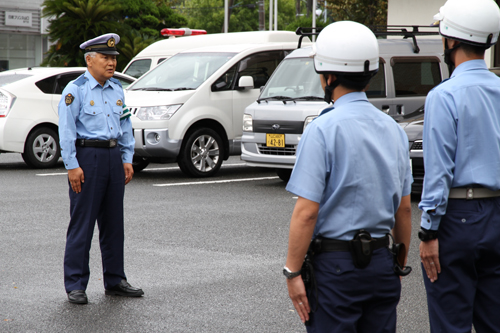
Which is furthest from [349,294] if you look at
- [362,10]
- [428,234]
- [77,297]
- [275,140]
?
[362,10]

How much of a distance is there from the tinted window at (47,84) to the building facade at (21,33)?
2043 cm

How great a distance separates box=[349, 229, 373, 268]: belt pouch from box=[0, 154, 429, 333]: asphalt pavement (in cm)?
211

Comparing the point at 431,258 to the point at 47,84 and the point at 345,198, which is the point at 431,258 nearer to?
the point at 345,198

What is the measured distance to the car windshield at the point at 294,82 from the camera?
10695 millimetres

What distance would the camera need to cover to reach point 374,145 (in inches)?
104

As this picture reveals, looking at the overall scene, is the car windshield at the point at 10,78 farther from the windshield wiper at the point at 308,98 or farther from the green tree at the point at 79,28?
the green tree at the point at 79,28

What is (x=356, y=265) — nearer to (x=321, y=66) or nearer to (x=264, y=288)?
(x=321, y=66)

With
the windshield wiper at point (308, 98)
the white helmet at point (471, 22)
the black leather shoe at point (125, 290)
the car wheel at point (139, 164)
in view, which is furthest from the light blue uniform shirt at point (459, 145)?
the car wheel at point (139, 164)

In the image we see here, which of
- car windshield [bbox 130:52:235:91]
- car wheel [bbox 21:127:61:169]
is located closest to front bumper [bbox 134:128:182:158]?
car windshield [bbox 130:52:235:91]

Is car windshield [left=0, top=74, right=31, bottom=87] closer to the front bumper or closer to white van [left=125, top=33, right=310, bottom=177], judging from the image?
white van [left=125, top=33, right=310, bottom=177]

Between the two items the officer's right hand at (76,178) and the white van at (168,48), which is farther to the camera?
the white van at (168,48)

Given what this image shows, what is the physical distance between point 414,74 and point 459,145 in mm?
8397

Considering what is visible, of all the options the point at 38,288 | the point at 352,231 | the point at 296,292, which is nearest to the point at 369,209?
the point at 352,231

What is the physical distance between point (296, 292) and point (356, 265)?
0.77 ft
